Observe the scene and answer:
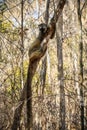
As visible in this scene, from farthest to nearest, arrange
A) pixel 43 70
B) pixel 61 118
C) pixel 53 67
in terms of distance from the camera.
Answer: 1. pixel 53 67
2. pixel 61 118
3. pixel 43 70

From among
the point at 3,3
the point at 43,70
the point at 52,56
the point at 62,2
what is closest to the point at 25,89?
the point at 62,2

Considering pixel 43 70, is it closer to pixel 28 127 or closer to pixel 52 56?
pixel 28 127

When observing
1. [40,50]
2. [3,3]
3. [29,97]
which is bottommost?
[29,97]

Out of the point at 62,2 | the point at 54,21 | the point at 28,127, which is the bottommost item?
the point at 28,127

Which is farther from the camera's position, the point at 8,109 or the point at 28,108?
the point at 8,109

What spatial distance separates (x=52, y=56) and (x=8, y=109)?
11146 mm

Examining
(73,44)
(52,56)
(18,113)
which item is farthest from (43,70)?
(52,56)

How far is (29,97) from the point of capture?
9.09 ft

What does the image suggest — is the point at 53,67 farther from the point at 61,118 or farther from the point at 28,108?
the point at 28,108

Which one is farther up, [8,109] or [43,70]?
[43,70]

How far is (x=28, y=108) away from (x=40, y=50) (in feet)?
1.71

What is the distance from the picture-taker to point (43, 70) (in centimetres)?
468

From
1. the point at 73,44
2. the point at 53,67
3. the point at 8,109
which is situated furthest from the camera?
the point at 53,67

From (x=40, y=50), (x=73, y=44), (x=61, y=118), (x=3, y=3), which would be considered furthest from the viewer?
(x=73, y=44)
